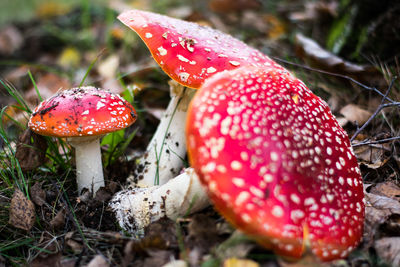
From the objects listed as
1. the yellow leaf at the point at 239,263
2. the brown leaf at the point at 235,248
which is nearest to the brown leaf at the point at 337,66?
the brown leaf at the point at 235,248

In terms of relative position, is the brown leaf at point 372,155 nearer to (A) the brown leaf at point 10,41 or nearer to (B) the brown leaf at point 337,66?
(B) the brown leaf at point 337,66

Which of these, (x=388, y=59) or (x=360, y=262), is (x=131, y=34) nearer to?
(x=388, y=59)

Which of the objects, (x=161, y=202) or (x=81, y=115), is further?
(x=161, y=202)

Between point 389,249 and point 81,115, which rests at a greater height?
point 81,115

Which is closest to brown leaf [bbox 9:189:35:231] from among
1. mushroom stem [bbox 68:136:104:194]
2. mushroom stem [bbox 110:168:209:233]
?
mushroom stem [bbox 68:136:104:194]

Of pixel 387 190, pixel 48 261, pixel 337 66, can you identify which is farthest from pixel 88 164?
pixel 337 66

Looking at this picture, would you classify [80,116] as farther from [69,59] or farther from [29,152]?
[69,59]
